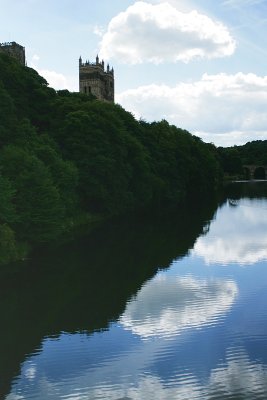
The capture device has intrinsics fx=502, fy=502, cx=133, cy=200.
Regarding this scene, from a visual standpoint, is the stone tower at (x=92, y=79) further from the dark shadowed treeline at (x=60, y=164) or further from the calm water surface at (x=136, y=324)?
the calm water surface at (x=136, y=324)

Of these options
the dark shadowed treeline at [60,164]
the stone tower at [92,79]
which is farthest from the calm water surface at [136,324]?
the stone tower at [92,79]

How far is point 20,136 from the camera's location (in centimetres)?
4747

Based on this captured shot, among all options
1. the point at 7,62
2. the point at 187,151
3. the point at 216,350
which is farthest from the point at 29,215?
the point at 187,151

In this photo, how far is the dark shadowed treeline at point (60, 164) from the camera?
38.5m

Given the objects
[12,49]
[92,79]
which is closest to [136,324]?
[12,49]

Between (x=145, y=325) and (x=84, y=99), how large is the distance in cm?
6162

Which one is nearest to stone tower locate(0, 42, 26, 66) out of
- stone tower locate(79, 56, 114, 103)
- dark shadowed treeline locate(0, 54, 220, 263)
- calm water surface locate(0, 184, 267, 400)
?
dark shadowed treeline locate(0, 54, 220, 263)

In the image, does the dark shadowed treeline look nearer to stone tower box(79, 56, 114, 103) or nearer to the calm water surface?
the calm water surface

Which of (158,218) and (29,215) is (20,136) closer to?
(29,215)

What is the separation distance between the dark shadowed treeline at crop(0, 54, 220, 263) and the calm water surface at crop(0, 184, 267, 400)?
140 inches

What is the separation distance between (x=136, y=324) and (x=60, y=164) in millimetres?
26572

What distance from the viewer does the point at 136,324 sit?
2370 cm

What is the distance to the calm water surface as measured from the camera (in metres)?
17.6

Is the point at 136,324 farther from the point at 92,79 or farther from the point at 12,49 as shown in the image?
the point at 92,79
